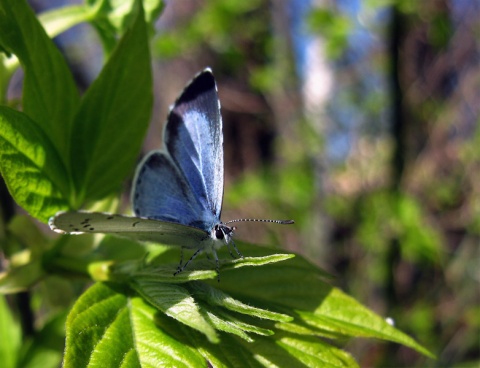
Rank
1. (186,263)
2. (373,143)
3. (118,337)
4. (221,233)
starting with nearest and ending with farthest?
(118,337), (186,263), (221,233), (373,143)

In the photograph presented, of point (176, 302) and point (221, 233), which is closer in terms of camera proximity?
point (176, 302)

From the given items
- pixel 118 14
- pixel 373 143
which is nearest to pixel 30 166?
pixel 118 14

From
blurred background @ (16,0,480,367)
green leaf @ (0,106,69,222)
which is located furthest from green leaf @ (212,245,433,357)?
blurred background @ (16,0,480,367)

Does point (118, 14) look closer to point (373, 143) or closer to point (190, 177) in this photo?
point (190, 177)

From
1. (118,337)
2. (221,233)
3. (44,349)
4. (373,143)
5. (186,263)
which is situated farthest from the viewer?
(373,143)

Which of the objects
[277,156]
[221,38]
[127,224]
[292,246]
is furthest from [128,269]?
[277,156]

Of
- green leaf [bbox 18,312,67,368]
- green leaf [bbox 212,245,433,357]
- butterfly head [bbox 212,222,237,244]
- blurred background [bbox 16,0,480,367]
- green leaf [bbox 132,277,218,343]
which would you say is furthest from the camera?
blurred background [bbox 16,0,480,367]

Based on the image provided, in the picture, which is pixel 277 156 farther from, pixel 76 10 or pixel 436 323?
pixel 76 10

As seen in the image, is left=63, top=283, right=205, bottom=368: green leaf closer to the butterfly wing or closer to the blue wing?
the butterfly wing
